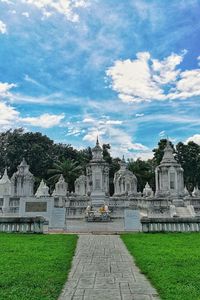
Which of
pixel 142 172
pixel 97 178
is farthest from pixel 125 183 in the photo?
pixel 142 172

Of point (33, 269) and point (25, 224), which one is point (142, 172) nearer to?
point (25, 224)

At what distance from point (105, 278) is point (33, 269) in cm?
165

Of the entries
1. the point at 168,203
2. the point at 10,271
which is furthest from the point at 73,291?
the point at 168,203

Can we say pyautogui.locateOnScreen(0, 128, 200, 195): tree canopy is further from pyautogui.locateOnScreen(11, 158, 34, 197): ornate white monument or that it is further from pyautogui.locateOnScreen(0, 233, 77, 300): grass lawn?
pyautogui.locateOnScreen(0, 233, 77, 300): grass lawn

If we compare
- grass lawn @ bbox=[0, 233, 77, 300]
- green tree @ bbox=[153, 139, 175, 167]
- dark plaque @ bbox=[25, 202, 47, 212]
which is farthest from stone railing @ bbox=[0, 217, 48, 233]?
green tree @ bbox=[153, 139, 175, 167]

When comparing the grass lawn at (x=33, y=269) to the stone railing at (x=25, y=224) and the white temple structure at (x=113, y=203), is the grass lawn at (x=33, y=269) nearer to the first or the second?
the stone railing at (x=25, y=224)

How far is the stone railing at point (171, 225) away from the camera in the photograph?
51.3 ft

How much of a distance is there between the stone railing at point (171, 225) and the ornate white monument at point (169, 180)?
1644 centimetres

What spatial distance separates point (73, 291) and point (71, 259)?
10.8 ft

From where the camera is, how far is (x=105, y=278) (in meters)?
7.10

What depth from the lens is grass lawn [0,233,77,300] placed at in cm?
583

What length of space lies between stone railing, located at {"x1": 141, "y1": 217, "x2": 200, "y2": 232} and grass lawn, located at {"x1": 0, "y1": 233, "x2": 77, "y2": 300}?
16.3ft

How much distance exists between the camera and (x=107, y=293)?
594 centimetres

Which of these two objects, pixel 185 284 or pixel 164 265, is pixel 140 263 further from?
pixel 185 284
